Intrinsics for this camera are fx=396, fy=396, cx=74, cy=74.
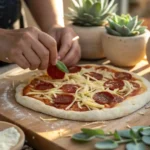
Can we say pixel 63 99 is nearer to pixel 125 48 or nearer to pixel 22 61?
pixel 22 61

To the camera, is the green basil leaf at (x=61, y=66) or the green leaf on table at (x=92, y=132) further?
the green basil leaf at (x=61, y=66)

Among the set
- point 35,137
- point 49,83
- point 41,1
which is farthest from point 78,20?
point 35,137

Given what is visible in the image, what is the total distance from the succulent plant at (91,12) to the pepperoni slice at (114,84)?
0.89ft

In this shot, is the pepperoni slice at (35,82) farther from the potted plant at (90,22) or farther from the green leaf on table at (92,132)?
the green leaf on table at (92,132)

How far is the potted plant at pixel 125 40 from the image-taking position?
1.24 m

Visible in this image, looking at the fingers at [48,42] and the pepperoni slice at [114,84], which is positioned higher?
the fingers at [48,42]

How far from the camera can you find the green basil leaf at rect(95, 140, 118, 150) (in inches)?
31.8

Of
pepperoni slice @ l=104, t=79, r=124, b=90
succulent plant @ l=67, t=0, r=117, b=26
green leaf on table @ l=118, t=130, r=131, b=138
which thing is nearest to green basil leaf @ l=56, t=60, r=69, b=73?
pepperoni slice @ l=104, t=79, r=124, b=90

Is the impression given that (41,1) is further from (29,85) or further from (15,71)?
(29,85)

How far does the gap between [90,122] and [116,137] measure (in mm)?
134

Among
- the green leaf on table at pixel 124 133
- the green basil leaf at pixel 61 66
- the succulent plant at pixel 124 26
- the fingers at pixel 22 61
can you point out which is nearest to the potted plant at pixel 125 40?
the succulent plant at pixel 124 26

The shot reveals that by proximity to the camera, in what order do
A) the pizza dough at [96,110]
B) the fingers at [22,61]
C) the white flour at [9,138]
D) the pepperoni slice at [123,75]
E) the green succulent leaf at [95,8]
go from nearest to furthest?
the white flour at [9,138]
the pizza dough at [96,110]
the fingers at [22,61]
the pepperoni slice at [123,75]
the green succulent leaf at [95,8]

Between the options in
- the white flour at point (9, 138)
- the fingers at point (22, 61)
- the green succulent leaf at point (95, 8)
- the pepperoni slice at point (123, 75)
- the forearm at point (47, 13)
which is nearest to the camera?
the white flour at point (9, 138)

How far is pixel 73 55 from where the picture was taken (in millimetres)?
1239
